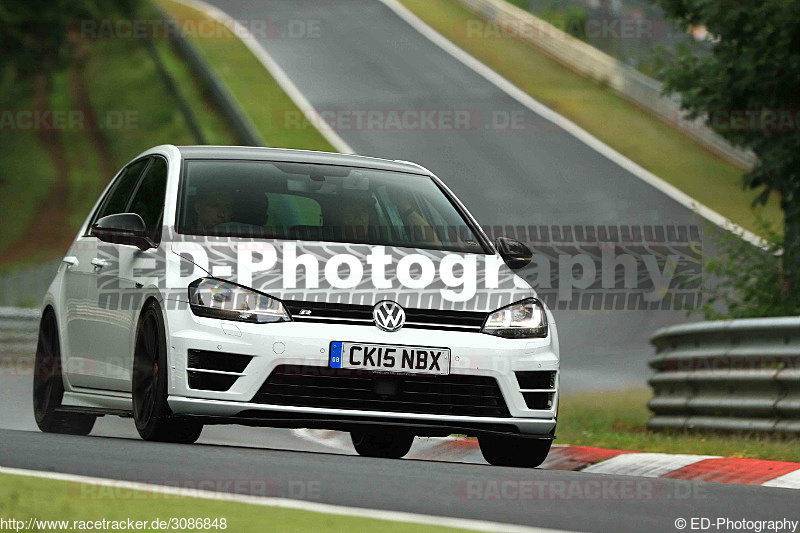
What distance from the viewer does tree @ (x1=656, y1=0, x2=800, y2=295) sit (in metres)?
13.3

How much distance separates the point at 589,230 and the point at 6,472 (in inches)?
797

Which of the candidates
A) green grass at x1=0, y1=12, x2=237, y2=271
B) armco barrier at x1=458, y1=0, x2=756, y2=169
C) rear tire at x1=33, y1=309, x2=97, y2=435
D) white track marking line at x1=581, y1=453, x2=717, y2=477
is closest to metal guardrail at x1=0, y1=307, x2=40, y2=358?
rear tire at x1=33, y1=309, x2=97, y2=435

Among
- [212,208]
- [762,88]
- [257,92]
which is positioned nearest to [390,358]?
[212,208]

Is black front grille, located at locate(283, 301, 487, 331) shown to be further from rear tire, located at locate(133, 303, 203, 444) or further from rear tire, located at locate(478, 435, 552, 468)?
rear tire, located at locate(478, 435, 552, 468)

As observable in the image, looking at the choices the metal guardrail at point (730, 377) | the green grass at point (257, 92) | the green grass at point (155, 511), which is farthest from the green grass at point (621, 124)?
the green grass at point (155, 511)

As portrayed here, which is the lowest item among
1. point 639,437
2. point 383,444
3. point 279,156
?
point 639,437

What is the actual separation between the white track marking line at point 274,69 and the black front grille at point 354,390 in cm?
2187

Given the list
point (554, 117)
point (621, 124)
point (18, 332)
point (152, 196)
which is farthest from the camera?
point (621, 124)

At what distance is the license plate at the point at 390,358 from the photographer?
7406 millimetres

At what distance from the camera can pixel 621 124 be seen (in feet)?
118

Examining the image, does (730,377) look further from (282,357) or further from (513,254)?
(282,357)

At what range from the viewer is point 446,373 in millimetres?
7543

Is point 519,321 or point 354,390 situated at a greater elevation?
point 519,321

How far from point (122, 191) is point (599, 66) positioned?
31.9 metres
